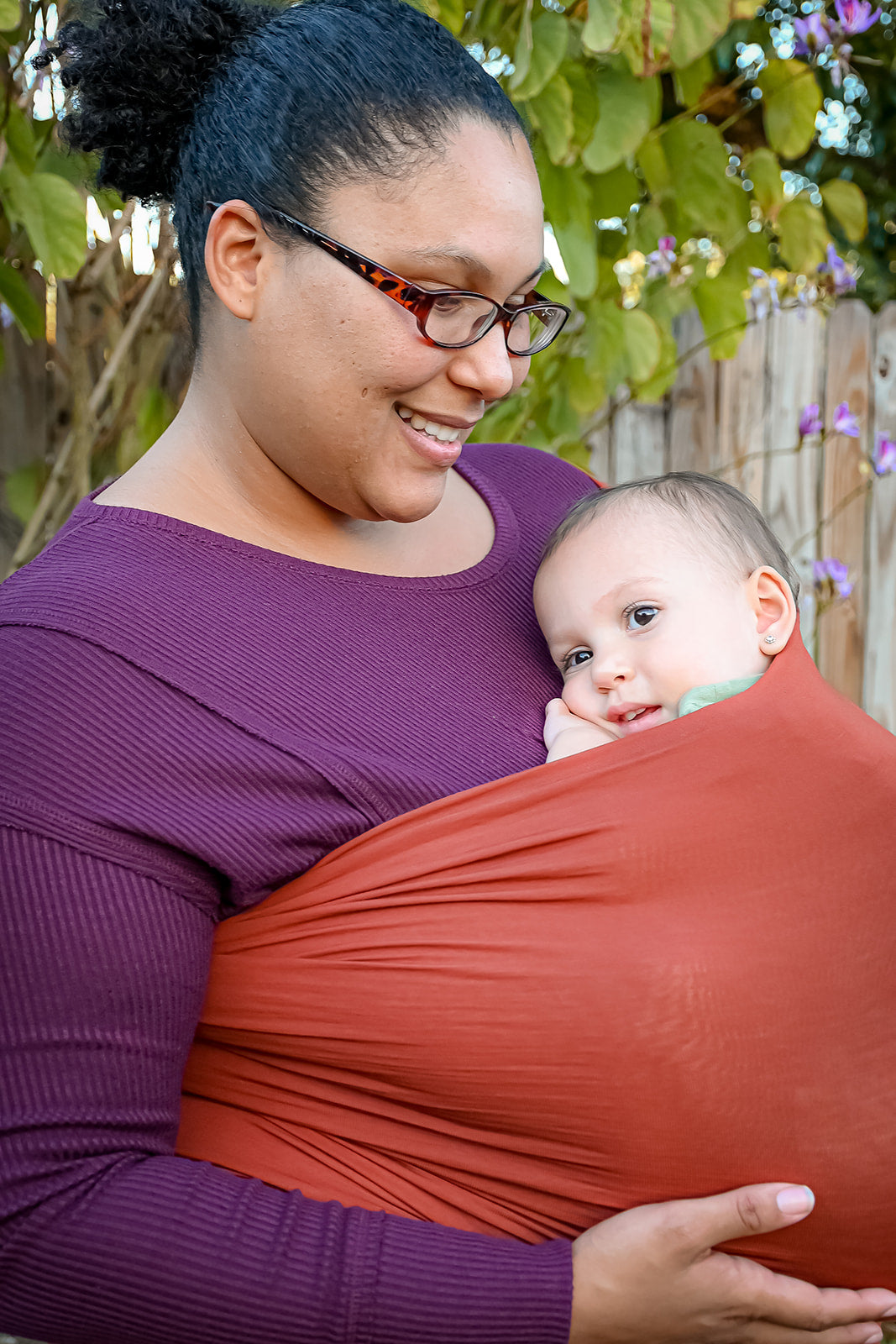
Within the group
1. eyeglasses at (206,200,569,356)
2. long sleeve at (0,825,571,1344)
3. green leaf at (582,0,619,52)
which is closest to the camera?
long sleeve at (0,825,571,1344)

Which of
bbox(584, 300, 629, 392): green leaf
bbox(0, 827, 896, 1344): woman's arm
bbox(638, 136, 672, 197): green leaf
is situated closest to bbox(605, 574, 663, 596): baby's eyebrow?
bbox(0, 827, 896, 1344): woman's arm

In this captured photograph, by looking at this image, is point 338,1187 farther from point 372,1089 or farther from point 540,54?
point 540,54

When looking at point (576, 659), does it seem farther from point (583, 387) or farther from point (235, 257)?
point (583, 387)

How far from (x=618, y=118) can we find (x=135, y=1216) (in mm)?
2120

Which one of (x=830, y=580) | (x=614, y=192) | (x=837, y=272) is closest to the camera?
(x=614, y=192)

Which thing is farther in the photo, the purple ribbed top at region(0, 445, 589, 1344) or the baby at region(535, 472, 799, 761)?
the baby at region(535, 472, 799, 761)

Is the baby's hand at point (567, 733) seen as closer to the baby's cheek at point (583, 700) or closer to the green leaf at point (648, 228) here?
the baby's cheek at point (583, 700)

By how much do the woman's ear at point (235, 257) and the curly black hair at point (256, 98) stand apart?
0.09ft

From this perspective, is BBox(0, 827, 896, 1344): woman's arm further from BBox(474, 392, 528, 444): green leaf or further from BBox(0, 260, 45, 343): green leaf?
BBox(474, 392, 528, 444): green leaf

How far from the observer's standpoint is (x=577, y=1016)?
3.90ft

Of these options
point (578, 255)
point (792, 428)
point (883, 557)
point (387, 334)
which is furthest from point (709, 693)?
point (883, 557)

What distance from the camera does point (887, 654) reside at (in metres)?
4.15

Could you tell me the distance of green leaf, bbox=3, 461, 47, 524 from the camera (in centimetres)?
287

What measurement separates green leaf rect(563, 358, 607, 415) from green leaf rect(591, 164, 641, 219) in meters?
0.34
